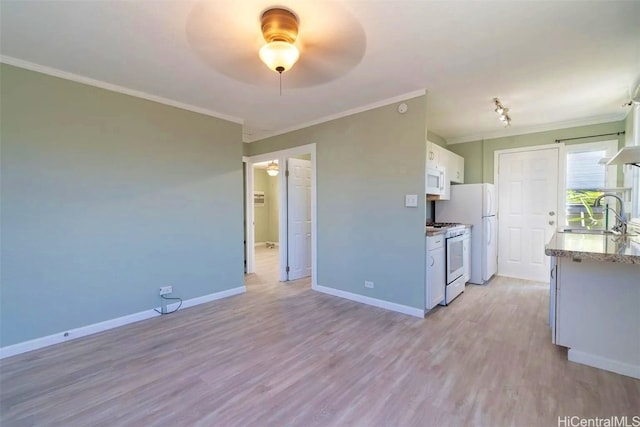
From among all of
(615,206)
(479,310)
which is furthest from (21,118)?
(615,206)

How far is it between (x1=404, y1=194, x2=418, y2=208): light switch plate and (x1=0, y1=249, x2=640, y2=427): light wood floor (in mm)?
1258

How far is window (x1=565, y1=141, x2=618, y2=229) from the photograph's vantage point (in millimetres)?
3965

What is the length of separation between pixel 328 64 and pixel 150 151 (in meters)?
2.19

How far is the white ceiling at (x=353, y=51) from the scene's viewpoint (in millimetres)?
1812

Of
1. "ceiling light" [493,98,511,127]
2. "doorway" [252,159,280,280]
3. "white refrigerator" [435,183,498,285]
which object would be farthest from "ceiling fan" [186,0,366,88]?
"doorway" [252,159,280,280]

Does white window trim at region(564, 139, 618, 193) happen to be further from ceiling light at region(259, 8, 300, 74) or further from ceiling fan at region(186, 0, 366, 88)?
ceiling light at region(259, 8, 300, 74)

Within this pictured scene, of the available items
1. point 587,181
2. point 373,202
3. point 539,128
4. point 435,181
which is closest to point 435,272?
point 373,202

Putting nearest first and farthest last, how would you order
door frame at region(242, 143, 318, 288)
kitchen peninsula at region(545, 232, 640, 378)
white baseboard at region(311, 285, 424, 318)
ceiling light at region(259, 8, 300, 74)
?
ceiling light at region(259, 8, 300, 74) < kitchen peninsula at region(545, 232, 640, 378) < white baseboard at region(311, 285, 424, 318) < door frame at region(242, 143, 318, 288)

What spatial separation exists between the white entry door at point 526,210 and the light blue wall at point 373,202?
104 inches

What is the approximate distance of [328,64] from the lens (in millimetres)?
2447

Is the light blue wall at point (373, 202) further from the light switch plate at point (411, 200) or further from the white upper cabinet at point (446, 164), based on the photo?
the white upper cabinet at point (446, 164)

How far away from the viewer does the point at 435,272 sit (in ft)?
10.8

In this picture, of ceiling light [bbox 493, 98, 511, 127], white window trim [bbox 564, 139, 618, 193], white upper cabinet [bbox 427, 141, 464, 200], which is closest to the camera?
ceiling light [bbox 493, 98, 511, 127]

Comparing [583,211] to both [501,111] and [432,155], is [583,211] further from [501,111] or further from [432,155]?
[432,155]
